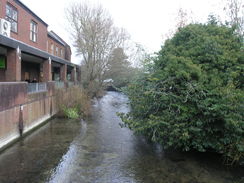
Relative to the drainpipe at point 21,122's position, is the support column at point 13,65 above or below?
above

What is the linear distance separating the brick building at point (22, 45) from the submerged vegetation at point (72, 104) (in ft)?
5.54

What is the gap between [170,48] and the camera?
7.50m

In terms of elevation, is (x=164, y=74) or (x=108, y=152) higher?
(x=164, y=74)

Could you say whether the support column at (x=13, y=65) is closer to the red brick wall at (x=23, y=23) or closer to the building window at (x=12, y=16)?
the red brick wall at (x=23, y=23)

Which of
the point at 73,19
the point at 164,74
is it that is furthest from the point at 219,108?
the point at 73,19

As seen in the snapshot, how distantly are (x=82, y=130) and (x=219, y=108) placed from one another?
7.71 meters

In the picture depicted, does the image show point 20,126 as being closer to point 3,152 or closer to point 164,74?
point 3,152

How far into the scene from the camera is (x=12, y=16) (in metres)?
12.9

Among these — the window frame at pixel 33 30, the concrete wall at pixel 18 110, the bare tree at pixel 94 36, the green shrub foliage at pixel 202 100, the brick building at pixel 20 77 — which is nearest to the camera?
the green shrub foliage at pixel 202 100

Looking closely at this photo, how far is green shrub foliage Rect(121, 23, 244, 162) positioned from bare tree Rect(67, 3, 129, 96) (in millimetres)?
18165

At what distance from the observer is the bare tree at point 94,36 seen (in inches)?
913

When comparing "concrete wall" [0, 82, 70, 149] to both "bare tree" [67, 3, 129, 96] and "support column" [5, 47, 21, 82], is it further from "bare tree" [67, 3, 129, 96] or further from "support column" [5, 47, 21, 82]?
"bare tree" [67, 3, 129, 96]

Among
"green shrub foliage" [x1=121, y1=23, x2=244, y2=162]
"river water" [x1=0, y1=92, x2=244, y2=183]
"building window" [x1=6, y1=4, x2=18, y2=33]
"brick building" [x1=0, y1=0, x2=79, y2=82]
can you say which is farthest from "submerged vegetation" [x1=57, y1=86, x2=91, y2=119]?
"green shrub foliage" [x1=121, y1=23, x2=244, y2=162]

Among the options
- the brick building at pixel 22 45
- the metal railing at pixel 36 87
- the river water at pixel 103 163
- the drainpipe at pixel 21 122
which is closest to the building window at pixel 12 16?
the brick building at pixel 22 45
